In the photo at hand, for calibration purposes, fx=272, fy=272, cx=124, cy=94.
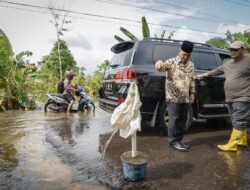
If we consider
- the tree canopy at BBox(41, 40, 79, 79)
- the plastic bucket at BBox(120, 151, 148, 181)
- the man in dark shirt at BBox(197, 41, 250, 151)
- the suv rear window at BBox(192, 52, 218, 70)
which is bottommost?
the plastic bucket at BBox(120, 151, 148, 181)

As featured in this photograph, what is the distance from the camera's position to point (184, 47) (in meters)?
4.45

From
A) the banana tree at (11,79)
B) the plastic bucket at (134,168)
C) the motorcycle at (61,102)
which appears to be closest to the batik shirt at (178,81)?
the plastic bucket at (134,168)

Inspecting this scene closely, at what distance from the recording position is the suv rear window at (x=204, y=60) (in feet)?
20.9

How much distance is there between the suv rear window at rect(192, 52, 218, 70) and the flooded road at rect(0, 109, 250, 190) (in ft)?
5.24

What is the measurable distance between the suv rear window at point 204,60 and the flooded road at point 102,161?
160 cm

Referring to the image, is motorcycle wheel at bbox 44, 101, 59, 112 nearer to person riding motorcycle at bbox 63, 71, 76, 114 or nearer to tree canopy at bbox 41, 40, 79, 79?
person riding motorcycle at bbox 63, 71, 76, 114

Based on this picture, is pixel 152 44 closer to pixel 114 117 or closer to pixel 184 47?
pixel 184 47

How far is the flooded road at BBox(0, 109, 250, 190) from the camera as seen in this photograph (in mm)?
3418

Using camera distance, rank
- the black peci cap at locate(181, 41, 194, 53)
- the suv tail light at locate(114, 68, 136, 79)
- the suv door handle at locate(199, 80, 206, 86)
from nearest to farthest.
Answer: the black peci cap at locate(181, 41, 194, 53) < the suv tail light at locate(114, 68, 136, 79) < the suv door handle at locate(199, 80, 206, 86)

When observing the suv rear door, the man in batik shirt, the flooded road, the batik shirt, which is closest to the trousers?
the man in batik shirt

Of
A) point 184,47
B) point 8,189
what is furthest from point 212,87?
point 8,189

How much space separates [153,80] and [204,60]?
1.82m

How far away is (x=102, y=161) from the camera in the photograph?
169 inches

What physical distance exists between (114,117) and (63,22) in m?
24.1
